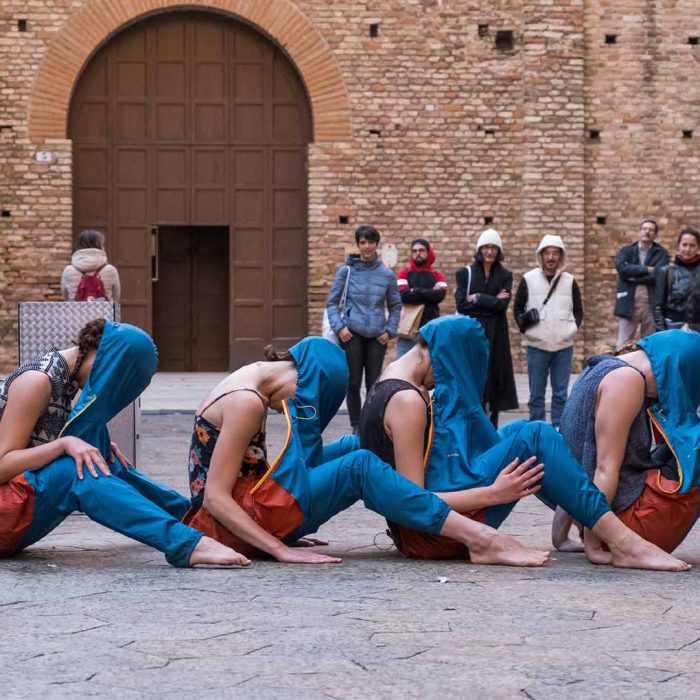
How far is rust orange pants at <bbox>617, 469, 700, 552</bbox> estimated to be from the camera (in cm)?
566

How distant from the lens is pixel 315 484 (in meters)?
5.57

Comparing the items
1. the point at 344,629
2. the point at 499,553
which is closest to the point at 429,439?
the point at 499,553

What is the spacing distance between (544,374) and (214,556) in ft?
20.7

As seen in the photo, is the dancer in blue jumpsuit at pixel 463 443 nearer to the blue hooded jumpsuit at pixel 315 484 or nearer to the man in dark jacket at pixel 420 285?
the blue hooded jumpsuit at pixel 315 484

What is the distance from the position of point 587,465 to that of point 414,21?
1298 centimetres

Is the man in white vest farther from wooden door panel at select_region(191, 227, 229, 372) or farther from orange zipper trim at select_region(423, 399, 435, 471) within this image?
wooden door panel at select_region(191, 227, 229, 372)

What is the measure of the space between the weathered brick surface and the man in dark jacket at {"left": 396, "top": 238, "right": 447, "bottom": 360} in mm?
5951

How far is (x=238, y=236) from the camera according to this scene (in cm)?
1812

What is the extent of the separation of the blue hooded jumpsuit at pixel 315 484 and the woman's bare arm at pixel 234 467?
0.10 m

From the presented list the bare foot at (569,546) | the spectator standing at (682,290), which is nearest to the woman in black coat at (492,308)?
the spectator standing at (682,290)

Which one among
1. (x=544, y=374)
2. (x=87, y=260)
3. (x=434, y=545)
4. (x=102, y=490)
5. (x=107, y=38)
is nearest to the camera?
(x=102, y=490)

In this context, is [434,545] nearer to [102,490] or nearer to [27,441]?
[102,490]

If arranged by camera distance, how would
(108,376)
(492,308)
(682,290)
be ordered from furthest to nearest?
(682,290)
(492,308)
(108,376)

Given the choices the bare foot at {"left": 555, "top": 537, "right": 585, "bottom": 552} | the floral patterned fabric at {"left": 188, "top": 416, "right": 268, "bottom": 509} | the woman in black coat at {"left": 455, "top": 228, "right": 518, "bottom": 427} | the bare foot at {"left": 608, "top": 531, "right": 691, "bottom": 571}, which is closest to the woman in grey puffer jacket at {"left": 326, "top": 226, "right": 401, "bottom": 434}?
the woman in black coat at {"left": 455, "top": 228, "right": 518, "bottom": 427}
